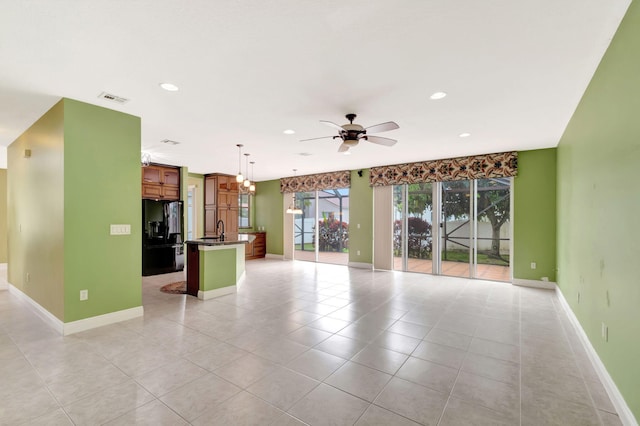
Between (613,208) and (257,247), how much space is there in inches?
347

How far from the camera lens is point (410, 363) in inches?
105

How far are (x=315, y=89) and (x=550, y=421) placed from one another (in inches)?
130

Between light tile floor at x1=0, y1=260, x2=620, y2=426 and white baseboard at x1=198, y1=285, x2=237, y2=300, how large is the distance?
25cm

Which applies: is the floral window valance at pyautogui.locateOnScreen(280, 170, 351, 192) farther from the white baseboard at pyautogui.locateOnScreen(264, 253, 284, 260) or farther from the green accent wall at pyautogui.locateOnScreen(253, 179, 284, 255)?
the white baseboard at pyautogui.locateOnScreen(264, 253, 284, 260)

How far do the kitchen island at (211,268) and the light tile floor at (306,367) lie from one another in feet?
1.14

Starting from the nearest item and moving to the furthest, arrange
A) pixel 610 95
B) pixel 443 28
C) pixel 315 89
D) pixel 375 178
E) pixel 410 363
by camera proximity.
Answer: pixel 443 28
pixel 610 95
pixel 410 363
pixel 315 89
pixel 375 178

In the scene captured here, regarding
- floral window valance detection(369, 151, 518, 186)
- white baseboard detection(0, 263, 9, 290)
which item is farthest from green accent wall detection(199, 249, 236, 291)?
floral window valance detection(369, 151, 518, 186)

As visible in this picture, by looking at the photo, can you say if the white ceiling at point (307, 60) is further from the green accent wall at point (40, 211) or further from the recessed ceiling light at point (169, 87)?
the green accent wall at point (40, 211)

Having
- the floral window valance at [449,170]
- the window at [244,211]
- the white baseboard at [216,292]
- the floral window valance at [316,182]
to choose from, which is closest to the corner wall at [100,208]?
the white baseboard at [216,292]

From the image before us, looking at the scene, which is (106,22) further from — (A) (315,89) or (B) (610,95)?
(B) (610,95)

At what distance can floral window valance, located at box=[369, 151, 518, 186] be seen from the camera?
5.82m

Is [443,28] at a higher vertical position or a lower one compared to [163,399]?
higher

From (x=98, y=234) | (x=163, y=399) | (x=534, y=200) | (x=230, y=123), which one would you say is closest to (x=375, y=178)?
(x=534, y=200)

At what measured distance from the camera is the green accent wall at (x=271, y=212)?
9641 millimetres
